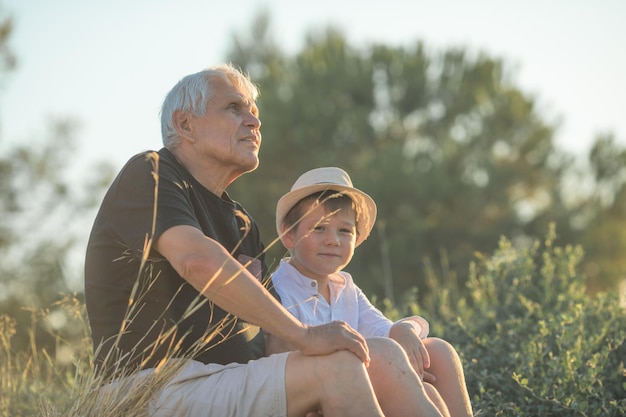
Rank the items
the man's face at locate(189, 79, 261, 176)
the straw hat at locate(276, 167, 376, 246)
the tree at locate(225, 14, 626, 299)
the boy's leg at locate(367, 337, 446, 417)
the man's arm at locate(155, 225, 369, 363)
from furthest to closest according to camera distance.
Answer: the tree at locate(225, 14, 626, 299), the straw hat at locate(276, 167, 376, 246), the man's face at locate(189, 79, 261, 176), the boy's leg at locate(367, 337, 446, 417), the man's arm at locate(155, 225, 369, 363)

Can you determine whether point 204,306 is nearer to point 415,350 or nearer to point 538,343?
point 415,350

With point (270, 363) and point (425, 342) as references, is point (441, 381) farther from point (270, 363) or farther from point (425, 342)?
point (270, 363)

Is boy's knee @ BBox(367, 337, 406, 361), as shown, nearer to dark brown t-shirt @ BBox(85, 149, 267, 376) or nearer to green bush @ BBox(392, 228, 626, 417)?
dark brown t-shirt @ BBox(85, 149, 267, 376)

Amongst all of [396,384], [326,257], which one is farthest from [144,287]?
[326,257]

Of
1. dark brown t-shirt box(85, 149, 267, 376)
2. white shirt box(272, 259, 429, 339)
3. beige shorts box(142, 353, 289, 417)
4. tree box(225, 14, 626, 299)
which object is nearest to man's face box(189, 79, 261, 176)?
dark brown t-shirt box(85, 149, 267, 376)

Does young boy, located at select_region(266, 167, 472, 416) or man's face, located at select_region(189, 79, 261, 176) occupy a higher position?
Answer: man's face, located at select_region(189, 79, 261, 176)

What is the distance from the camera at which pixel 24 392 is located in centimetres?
534

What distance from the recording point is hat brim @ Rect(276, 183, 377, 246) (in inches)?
173

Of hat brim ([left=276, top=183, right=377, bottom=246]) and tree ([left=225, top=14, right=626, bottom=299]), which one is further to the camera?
tree ([left=225, top=14, right=626, bottom=299])

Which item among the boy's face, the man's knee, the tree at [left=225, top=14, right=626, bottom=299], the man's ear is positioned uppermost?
the tree at [left=225, top=14, right=626, bottom=299]

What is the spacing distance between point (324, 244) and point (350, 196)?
27 centimetres

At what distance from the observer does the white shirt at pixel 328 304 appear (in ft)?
13.9

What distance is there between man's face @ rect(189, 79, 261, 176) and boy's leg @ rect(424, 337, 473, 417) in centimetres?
109

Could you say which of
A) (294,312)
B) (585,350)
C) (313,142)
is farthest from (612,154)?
Result: (294,312)
